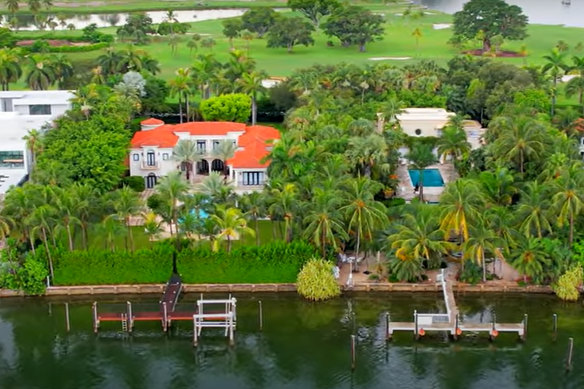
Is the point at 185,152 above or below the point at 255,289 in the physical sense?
above

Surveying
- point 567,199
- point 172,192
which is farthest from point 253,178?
point 567,199

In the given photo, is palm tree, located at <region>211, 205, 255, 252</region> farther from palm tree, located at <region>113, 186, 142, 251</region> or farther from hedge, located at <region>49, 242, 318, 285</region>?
palm tree, located at <region>113, 186, 142, 251</region>

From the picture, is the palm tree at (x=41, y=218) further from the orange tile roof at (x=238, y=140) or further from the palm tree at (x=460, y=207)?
the palm tree at (x=460, y=207)

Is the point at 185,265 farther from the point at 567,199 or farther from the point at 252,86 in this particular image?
the point at 252,86

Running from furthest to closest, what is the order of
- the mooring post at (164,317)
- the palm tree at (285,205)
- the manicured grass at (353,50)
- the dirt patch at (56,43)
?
the dirt patch at (56,43) < the manicured grass at (353,50) < the palm tree at (285,205) < the mooring post at (164,317)

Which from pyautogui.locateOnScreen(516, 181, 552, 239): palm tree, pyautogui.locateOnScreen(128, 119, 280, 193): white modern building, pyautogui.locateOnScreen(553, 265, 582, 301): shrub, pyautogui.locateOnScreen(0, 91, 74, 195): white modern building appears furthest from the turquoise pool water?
pyautogui.locateOnScreen(0, 91, 74, 195): white modern building

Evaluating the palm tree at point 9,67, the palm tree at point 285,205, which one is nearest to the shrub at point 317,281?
the palm tree at point 285,205
